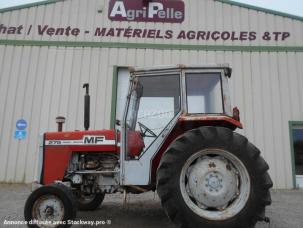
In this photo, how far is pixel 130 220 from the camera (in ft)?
14.1

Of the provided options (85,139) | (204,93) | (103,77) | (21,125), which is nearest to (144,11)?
(103,77)

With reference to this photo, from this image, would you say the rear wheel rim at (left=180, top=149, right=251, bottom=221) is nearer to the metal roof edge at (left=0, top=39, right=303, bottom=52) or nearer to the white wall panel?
the metal roof edge at (left=0, top=39, right=303, bottom=52)

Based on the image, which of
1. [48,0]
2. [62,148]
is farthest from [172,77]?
[48,0]

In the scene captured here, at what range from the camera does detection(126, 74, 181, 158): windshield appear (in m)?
4.01

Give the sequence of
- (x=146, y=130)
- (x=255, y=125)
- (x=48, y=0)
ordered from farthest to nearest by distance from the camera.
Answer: (x=48, y=0) → (x=255, y=125) → (x=146, y=130)

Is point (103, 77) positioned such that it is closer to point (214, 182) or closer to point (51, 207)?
point (51, 207)

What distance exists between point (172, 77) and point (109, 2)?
6617 mm

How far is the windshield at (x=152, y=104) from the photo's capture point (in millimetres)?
4008

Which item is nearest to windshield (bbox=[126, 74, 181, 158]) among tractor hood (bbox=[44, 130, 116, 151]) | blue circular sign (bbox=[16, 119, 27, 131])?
tractor hood (bbox=[44, 130, 116, 151])

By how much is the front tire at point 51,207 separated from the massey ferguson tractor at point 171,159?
0.5 inches

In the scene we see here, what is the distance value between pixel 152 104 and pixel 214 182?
A: 1441 mm

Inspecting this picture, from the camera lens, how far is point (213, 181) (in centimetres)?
350

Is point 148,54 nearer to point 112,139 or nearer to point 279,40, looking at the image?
point 279,40

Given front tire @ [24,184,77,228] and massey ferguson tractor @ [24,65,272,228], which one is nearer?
massey ferguson tractor @ [24,65,272,228]
